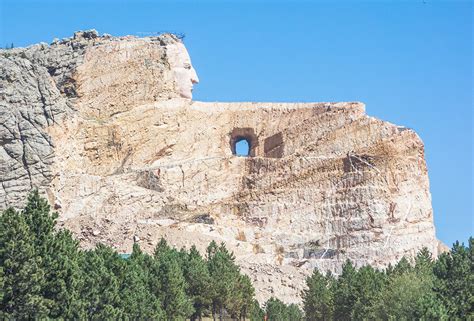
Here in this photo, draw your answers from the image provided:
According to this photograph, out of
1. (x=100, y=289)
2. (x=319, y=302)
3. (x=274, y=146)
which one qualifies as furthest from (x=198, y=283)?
(x=274, y=146)

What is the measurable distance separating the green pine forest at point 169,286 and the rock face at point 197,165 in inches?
501

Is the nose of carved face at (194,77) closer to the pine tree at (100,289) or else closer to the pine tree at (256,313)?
the pine tree at (256,313)

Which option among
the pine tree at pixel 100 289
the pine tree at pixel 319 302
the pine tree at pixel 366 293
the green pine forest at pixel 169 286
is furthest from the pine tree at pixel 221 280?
the pine tree at pixel 100 289

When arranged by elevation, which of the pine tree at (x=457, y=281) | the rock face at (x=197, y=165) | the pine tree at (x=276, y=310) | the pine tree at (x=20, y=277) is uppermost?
the rock face at (x=197, y=165)

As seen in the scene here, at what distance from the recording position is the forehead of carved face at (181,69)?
453 ft

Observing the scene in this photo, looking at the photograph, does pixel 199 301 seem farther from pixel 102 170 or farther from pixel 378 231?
pixel 102 170

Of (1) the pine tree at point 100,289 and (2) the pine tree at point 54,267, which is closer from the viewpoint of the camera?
(2) the pine tree at point 54,267

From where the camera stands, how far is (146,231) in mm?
118938

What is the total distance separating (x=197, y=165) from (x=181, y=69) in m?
13.4

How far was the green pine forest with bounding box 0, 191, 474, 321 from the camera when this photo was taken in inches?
2511

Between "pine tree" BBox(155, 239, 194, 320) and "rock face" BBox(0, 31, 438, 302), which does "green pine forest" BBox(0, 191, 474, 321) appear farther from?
"rock face" BBox(0, 31, 438, 302)

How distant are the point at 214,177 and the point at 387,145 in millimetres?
17513

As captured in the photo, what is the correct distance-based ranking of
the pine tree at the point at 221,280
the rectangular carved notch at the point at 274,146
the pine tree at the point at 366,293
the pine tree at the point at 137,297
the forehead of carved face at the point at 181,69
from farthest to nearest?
the forehead of carved face at the point at 181,69, the rectangular carved notch at the point at 274,146, the pine tree at the point at 221,280, the pine tree at the point at 366,293, the pine tree at the point at 137,297

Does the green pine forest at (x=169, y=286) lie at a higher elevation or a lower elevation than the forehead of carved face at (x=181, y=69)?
lower
